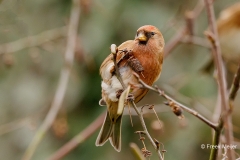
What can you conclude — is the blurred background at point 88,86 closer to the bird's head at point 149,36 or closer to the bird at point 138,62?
the bird at point 138,62

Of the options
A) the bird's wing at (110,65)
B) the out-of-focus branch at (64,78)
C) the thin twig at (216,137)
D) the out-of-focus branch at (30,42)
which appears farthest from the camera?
the out-of-focus branch at (30,42)

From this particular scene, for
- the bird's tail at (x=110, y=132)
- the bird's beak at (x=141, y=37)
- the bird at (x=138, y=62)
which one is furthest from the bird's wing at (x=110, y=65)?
the bird's tail at (x=110, y=132)

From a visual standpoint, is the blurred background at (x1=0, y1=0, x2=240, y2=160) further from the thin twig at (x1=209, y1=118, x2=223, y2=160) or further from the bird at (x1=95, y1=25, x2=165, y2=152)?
the thin twig at (x1=209, y1=118, x2=223, y2=160)

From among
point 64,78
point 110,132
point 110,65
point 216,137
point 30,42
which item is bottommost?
point 216,137

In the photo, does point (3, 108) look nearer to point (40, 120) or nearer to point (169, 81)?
point (40, 120)

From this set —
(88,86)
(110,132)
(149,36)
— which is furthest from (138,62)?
(88,86)

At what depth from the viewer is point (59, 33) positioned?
3.11 m

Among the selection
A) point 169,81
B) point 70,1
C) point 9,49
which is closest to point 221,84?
point 9,49

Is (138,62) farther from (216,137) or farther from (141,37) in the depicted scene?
(216,137)

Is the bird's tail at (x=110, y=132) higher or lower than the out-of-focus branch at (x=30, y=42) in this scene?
lower

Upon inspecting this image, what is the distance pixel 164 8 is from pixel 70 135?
4.72 feet

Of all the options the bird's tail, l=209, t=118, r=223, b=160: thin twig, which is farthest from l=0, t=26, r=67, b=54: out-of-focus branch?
l=209, t=118, r=223, b=160: thin twig

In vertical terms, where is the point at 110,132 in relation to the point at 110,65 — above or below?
below

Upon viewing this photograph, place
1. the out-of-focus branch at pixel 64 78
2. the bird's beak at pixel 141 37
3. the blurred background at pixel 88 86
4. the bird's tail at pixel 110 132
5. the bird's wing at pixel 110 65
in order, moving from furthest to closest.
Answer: the blurred background at pixel 88 86 < the out-of-focus branch at pixel 64 78 < the bird's tail at pixel 110 132 < the bird's wing at pixel 110 65 < the bird's beak at pixel 141 37
